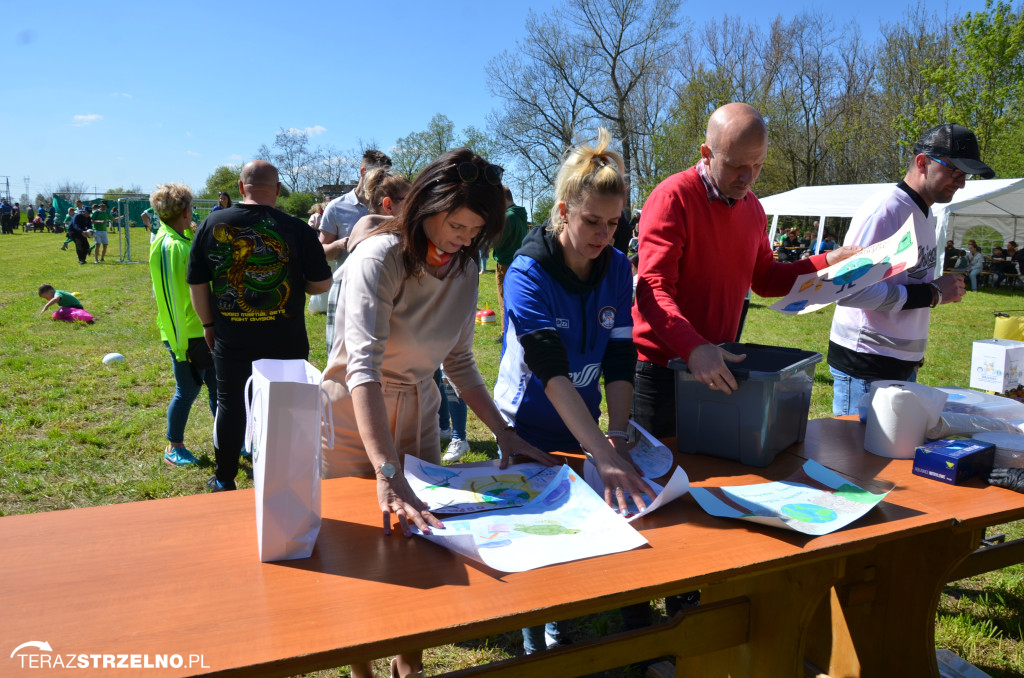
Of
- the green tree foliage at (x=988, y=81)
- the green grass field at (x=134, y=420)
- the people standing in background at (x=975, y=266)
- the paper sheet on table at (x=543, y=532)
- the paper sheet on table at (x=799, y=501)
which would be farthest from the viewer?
the green tree foliage at (x=988, y=81)

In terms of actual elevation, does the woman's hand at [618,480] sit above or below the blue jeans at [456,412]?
above

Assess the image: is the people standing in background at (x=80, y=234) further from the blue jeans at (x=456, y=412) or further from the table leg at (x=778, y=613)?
the table leg at (x=778, y=613)

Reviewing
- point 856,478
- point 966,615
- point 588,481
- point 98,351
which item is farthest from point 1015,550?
point 98,351

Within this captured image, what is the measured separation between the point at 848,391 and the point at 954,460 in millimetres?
973

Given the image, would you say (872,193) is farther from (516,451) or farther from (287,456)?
(287,456)

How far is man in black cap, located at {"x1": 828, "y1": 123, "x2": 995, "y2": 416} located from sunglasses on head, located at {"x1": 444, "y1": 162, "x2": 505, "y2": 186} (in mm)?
1416

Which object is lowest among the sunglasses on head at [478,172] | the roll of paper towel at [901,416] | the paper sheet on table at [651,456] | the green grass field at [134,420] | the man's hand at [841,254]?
the green grass field at [134,420]

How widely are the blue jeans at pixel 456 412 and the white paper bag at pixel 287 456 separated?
277 cm

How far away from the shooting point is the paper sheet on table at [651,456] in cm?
166

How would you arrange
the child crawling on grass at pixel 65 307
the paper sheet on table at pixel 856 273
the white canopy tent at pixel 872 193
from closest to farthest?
the paper sheet on table at pixel 856 273 → the child crawling on grass at pixel 65 307 → the white canopy tent at pixel 872 193

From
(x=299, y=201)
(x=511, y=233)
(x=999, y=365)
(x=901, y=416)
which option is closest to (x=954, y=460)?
(x=901, y=416)

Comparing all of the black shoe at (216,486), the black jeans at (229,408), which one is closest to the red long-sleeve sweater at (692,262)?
the black jeans at (229,408)

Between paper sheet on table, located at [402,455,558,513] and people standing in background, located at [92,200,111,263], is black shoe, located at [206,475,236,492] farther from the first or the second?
Result: people standing in background, located at [92,200,111,263]

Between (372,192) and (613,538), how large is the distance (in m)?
2.41
